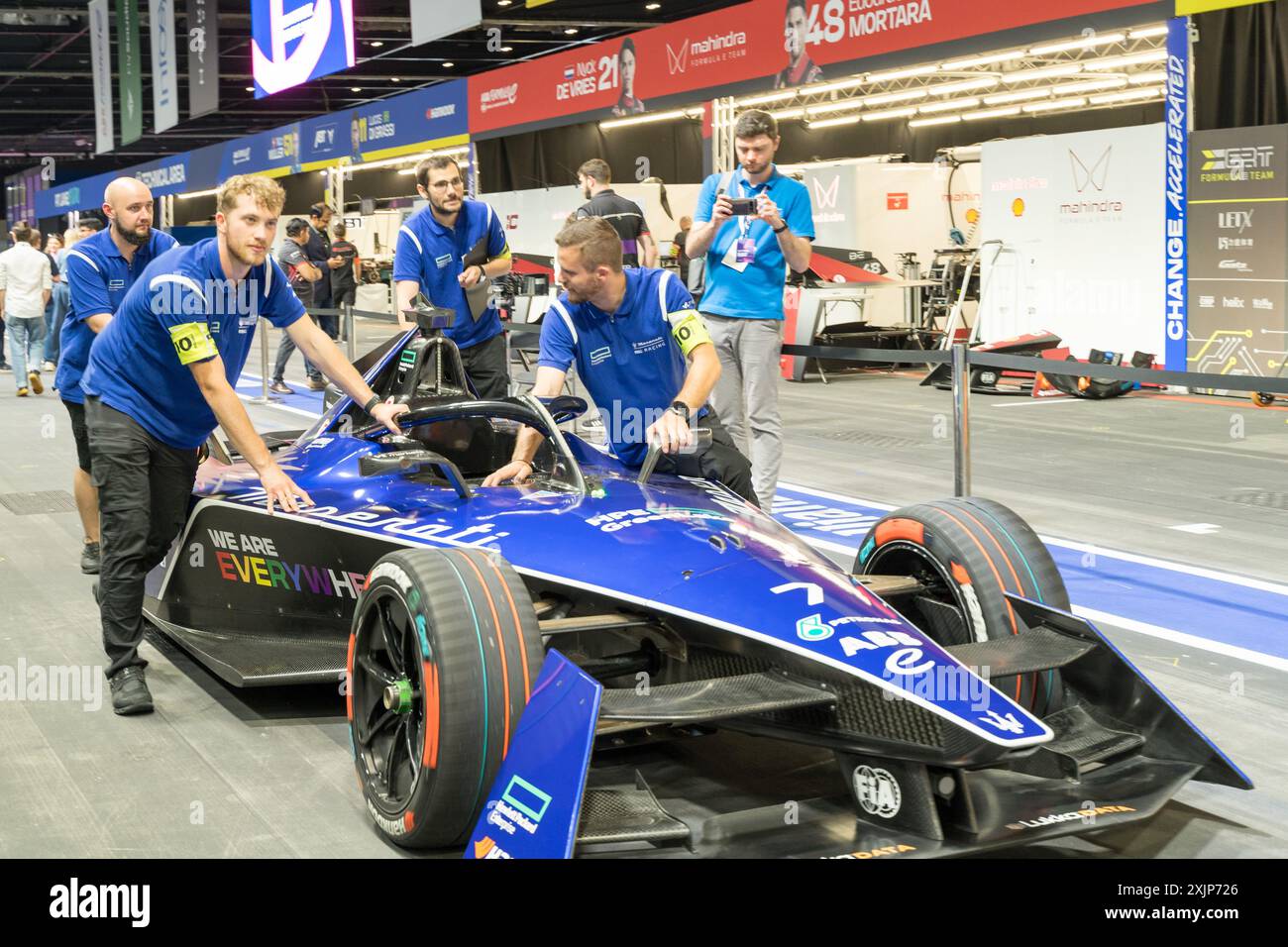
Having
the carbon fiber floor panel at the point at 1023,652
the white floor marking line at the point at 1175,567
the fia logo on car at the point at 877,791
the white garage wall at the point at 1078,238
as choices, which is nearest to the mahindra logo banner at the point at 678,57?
the white garage wall at the point at 1078,238

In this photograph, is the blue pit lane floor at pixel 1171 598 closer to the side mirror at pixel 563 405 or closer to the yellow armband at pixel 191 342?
the side mirror at pixel 563 405

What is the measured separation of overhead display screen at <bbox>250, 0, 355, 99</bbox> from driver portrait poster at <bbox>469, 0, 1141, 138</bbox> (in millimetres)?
4684

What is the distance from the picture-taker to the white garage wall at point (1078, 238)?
547 inches

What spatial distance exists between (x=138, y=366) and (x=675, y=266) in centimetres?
1440

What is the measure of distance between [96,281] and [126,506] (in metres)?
1.93

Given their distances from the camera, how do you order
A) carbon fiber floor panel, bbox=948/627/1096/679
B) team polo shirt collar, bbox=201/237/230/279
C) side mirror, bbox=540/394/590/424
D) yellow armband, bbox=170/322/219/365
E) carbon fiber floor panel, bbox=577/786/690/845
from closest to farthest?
1. carbon fiber floor panel, bbox=577/786/690/845
2. carbon fiber floor panel, bbox=948/627/1096/679
3. yellow armband, bbox=170/322/219/365
4. team polo shirt collar, bbox=201/237/230/279
5. side mirror, bbox=540/394/590/424

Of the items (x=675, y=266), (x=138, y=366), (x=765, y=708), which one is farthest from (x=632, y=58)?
(x=765, y=708)

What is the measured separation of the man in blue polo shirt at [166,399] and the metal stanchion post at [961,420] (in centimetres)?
251

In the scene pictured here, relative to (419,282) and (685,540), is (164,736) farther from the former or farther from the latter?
(419,282)

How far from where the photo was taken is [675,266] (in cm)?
1873

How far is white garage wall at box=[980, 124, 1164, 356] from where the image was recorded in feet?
45.6

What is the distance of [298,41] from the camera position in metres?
15.0
